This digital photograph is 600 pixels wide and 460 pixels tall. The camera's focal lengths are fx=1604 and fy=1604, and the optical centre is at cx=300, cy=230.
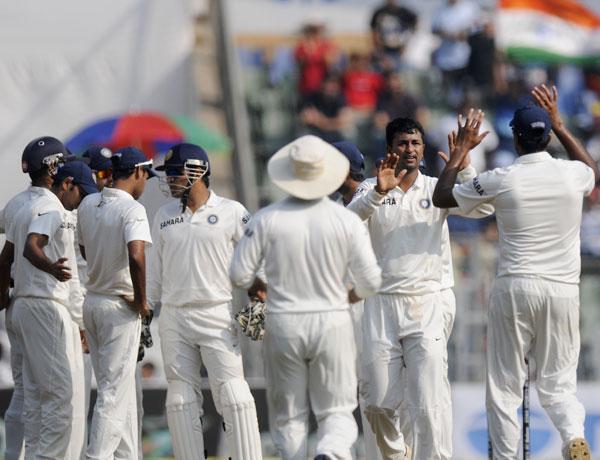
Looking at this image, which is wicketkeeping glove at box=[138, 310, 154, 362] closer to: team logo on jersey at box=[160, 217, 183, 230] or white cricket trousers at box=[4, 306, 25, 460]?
team logo on jersey at box=[160, 217, 183, 230]

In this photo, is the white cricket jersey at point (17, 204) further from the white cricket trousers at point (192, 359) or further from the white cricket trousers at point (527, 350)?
the white cricket trousers at point (527, 350)

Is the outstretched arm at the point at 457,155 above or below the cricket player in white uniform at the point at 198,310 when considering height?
above

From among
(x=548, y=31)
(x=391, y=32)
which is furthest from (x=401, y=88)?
(x=548, y=31)

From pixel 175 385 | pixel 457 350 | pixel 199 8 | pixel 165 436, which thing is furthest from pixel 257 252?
pixel 199 8

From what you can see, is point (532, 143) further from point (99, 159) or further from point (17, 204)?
point (17, 204)

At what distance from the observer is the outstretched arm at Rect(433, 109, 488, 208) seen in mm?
9734

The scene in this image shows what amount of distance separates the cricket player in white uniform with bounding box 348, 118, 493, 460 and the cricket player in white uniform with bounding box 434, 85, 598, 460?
30 cm

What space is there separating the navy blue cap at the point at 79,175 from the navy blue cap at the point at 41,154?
17 centimetres

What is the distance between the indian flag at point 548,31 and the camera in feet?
74.7

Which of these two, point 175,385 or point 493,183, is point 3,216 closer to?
point 175,385

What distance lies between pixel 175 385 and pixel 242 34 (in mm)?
12117

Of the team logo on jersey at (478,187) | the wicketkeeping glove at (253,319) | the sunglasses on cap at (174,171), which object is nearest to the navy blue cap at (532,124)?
the team logo on jersey at (478,187)

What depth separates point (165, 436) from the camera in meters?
15.2

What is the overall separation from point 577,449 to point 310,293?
6.39 feet
